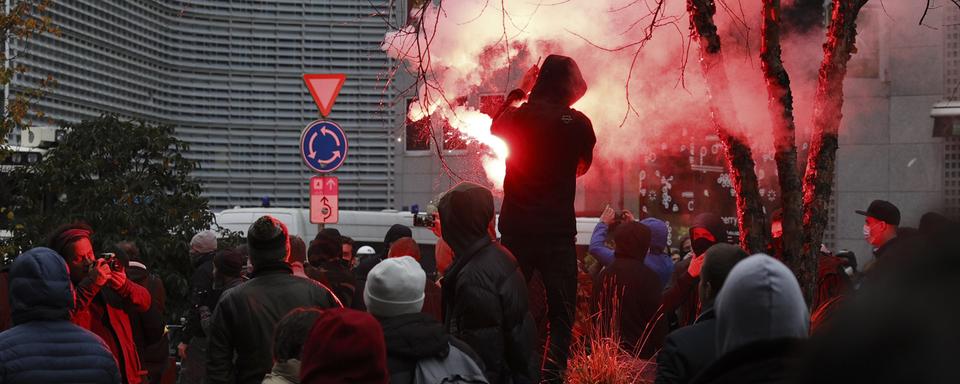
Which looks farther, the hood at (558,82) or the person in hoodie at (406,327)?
the hood at (558,82)

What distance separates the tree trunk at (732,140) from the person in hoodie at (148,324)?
11.0ft

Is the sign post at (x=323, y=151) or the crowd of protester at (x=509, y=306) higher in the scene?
the sign post at (x=323, y=151)

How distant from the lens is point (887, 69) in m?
16.1

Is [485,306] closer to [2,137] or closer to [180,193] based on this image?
[180,193]

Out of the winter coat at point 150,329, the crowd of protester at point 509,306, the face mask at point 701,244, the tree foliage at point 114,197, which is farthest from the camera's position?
the tree foliage at point 114,197

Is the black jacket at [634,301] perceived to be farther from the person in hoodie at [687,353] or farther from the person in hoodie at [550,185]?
the person in hoodie at [687,353]

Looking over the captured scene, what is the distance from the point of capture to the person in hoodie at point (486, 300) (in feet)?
15.1

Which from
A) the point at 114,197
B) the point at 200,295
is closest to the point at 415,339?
the point at 200,295

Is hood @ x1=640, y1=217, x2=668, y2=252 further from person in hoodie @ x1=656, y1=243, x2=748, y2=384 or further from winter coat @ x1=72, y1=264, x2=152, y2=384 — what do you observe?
person in hoodie @ x1=656, y1=243, x2=748, y2=384

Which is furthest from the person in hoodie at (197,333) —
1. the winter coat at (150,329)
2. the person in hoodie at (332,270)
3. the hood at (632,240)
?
the hood at (632,240)

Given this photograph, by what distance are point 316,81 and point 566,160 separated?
270 inches

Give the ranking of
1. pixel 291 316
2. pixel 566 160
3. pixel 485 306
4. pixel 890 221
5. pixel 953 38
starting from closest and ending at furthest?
pixel 291 316 < pixel 485 306 < pixel 566 160 < pixel 890 221 < pixel 953 38

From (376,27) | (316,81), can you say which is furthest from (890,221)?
(376,27)

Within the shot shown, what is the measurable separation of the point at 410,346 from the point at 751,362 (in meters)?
1.64
